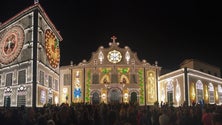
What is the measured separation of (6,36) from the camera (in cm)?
4609

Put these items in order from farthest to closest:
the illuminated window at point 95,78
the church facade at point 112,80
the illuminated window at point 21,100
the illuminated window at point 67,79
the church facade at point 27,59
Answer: the illuminated window at point 67,79 < the illuminated window at point 95,78 < the church facade at point 112,80 < the illuminated window at point 21,100 < the church facade at point 27,59

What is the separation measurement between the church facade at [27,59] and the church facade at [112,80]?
7595 millimetres

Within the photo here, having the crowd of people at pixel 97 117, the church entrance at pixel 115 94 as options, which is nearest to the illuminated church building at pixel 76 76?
the church entrance at pixel 115 94

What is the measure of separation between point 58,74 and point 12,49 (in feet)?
45.0

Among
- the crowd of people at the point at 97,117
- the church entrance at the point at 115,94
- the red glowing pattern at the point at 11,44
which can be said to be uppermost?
the red glowing pattern at the point at 11,44

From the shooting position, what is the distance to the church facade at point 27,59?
Result: 39562 millimetres

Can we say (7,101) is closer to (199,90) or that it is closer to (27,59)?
(27,59)

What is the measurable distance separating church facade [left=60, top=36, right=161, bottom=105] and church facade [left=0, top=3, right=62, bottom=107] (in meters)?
7.59

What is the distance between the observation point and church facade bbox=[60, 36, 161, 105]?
5503 centimetres

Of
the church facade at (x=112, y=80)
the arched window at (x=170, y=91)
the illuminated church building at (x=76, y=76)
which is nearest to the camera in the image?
the illuminated church building at (x=76, y=76)

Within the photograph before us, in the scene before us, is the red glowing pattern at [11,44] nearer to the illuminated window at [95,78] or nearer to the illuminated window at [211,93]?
the illuminated window at [95,78]

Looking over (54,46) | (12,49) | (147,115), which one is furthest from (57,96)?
(147,115)

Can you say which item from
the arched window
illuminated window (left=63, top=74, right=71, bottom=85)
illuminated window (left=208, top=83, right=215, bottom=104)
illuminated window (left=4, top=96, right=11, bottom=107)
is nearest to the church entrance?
illuminated window (left=63, top=74, right=71, bottom=85)

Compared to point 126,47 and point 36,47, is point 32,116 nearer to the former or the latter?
point 36,47
